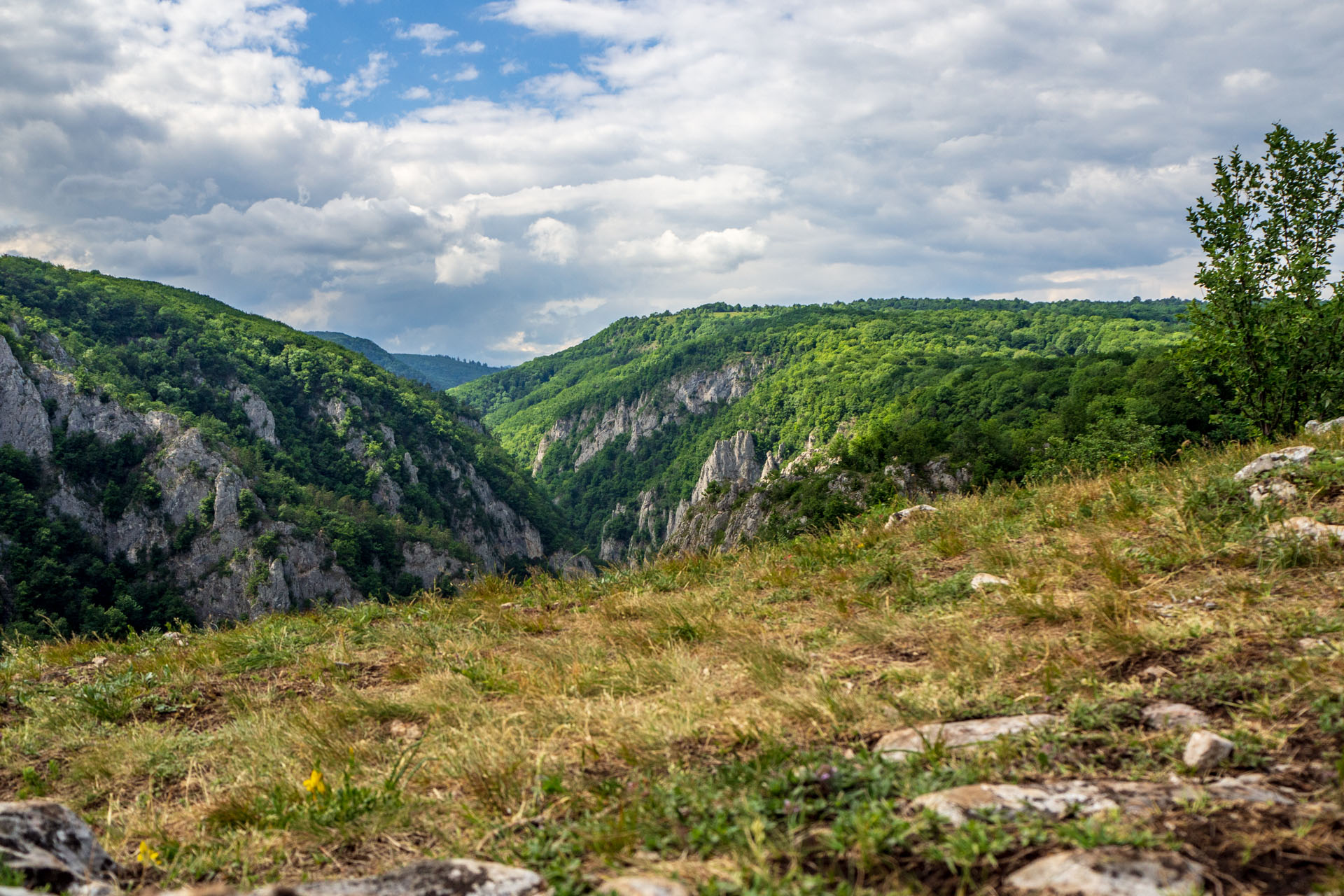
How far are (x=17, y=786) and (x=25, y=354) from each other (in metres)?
137

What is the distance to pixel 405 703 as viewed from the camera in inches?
186

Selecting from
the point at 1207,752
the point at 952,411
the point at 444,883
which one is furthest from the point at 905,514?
the point at 952,411

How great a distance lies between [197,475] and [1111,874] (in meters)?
123

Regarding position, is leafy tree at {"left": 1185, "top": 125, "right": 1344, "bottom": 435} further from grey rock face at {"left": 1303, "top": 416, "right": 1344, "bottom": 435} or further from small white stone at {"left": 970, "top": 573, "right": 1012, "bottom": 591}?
small white stone at {"left": 970, "top": 573, "right": 1012, "bottom": 591}

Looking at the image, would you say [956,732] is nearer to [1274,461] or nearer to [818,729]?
[818,729]

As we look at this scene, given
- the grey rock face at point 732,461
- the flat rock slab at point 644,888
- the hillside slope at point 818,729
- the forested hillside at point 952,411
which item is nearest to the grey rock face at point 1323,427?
the hillside slope at point 818,729

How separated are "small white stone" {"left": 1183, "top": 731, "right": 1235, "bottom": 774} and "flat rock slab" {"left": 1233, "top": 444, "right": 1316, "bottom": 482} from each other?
464 centimetres

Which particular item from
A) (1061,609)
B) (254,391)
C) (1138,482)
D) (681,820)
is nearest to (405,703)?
(681,820)

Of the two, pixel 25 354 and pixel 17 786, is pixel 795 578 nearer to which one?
pixel 17 786

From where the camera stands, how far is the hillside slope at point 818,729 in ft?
7.69

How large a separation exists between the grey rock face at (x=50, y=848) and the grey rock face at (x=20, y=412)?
128 metres

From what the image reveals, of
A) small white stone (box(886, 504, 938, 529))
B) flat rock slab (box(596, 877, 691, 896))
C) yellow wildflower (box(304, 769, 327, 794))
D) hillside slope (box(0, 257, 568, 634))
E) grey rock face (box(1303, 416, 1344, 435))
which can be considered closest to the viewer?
flat rock slab (box(596, 877, 691, 896))

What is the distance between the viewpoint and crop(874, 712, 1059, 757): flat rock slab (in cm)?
304

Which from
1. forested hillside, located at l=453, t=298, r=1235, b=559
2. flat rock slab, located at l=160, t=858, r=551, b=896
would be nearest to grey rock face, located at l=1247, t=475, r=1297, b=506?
forested hillside, located at l=453, t=298, r=1235, b=559
